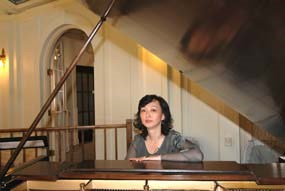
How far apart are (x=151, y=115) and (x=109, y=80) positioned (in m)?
2.19

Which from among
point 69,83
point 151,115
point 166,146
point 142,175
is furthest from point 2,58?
point 142,175

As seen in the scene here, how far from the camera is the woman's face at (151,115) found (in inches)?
81.4

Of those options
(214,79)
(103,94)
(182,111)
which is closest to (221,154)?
(182,111)

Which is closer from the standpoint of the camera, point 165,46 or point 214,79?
point 165,46

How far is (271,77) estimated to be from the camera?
47.3 inches

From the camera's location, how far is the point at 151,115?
2.09 meters

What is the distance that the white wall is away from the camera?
148 inches

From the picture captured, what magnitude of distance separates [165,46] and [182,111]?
2479 millimetres

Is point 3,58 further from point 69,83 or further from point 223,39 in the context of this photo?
point 223,39

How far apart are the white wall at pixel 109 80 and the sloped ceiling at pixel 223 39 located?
2.08m

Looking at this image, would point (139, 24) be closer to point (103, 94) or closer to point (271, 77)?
point (271, 77)

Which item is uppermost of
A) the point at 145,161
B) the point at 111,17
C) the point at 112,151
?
the point at 111,17

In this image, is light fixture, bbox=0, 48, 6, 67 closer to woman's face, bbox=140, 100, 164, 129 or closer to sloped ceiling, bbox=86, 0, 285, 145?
woman's face, bbox=140, 100, 164, 129

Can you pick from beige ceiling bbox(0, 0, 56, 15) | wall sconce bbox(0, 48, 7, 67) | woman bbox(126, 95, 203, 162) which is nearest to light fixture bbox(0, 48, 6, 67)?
wall sconce bbox(0, 48, 7, 67)
